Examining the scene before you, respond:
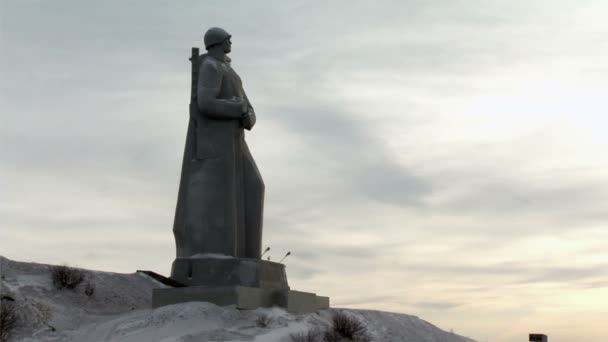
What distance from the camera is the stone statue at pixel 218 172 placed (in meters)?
17.1

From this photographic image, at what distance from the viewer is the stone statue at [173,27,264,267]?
672 inches

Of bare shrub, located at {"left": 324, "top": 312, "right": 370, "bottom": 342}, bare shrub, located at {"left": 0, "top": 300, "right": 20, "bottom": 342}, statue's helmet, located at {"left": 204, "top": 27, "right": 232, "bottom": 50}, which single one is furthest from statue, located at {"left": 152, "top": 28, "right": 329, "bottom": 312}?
bare shrub, located at {"left": 0, "top": 300, "right": 20, "bottom": 342}

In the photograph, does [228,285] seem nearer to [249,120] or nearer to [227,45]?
[249,120]

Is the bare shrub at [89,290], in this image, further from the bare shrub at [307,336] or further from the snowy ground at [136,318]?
the bare shrub at [307,336]

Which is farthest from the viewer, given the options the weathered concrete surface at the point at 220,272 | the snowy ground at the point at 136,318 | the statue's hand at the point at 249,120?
the statue's hand at the point at 249,120

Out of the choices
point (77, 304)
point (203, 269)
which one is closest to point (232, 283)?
point (203, 269)

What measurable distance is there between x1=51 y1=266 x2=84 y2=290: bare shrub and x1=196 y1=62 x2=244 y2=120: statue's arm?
13.1ft

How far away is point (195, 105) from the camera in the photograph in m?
17.7

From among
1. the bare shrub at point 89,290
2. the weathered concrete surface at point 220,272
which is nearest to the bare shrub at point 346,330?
the weathered concrete surface at point 220,272

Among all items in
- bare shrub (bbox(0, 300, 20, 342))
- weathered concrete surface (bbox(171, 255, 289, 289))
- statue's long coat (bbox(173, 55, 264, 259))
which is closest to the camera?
bare shrub (bbox(0, 300, 20, 342))

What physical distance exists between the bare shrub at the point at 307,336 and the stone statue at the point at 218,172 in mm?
2274

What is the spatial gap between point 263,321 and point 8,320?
413 centimetres

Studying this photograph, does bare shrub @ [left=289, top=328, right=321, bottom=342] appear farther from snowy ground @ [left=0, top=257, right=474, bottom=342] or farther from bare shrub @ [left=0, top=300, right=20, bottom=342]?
bare shrub @ [left=0, top=300, right=20, bottom=342]

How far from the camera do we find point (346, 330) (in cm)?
1614
